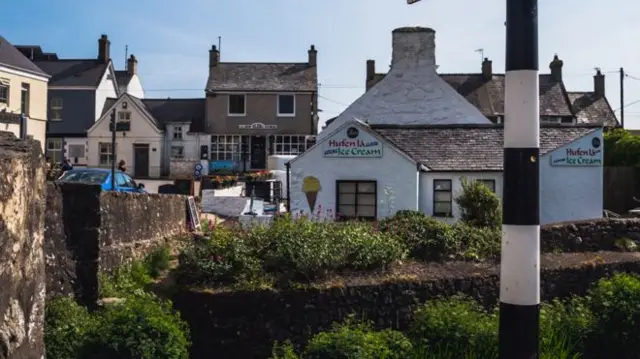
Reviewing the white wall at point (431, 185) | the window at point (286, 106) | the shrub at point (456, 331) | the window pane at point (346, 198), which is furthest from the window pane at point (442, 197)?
the window at point (286, 106)

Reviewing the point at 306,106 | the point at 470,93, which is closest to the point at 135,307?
the point at 306,106

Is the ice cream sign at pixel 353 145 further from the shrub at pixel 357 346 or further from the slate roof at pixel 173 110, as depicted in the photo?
the slate roof at pixel 173 110

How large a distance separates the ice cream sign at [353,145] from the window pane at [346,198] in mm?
1157

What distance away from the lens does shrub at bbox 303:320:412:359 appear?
604 cm

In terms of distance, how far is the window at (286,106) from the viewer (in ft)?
159

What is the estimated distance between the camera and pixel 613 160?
32.7 meters

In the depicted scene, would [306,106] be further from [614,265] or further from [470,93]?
[614,265]

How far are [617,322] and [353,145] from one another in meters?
14.0

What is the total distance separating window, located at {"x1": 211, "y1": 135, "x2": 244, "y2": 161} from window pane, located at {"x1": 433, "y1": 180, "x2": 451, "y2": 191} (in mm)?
28547

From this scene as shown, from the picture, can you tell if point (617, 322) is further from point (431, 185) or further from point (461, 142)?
point (461, 142)

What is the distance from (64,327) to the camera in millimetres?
6562

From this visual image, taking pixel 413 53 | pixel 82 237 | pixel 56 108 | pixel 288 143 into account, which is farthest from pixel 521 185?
pixel 56 108

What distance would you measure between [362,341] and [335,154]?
14.8 metres

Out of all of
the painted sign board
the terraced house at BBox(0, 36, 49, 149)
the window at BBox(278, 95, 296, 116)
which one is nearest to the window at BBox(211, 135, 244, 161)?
the window at BBox(278, 95, 296, 116)
